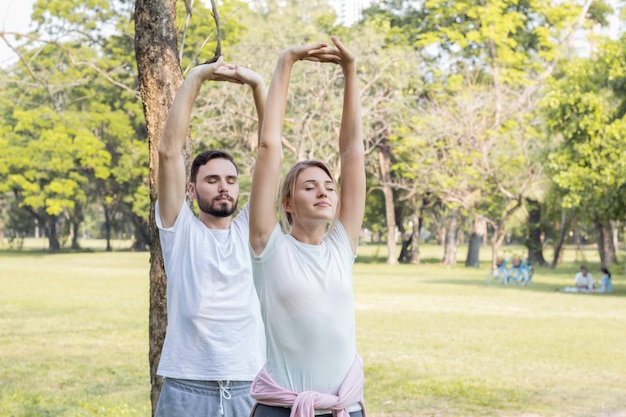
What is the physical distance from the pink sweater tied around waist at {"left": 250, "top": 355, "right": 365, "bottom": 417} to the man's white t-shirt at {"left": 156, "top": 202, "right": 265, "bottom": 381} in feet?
2.13

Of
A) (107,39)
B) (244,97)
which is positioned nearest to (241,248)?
(244,97)

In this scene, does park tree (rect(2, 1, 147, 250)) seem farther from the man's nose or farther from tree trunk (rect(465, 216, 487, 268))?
the man's nose

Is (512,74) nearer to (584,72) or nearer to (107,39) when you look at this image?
(584,72)

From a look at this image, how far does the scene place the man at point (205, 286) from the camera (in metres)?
3.64

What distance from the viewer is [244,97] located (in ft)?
110

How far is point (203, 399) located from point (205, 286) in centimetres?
42

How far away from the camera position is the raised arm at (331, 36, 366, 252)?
327 centimetres

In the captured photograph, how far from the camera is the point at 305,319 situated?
9.62 ft

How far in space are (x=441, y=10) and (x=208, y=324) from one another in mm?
39902

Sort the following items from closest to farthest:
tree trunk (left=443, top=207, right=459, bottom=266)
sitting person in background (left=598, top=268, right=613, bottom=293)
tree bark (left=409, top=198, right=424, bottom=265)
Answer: sitting person in background (left=598, top=268, right=613, bottom=293) → tree trunk (left=443, top=207, right=459, bottom=266) → tree bark (left=409, top=198, right=424, bottom=265)

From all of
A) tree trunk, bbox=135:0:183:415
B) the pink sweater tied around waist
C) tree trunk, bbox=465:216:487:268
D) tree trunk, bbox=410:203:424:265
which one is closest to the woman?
the pink sweater tied around waist

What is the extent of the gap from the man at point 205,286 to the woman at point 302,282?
590 millimetres

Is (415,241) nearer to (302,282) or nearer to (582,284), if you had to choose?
(582,284)

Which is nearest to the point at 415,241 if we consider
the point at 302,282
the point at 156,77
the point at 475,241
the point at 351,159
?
the point at 475,241
